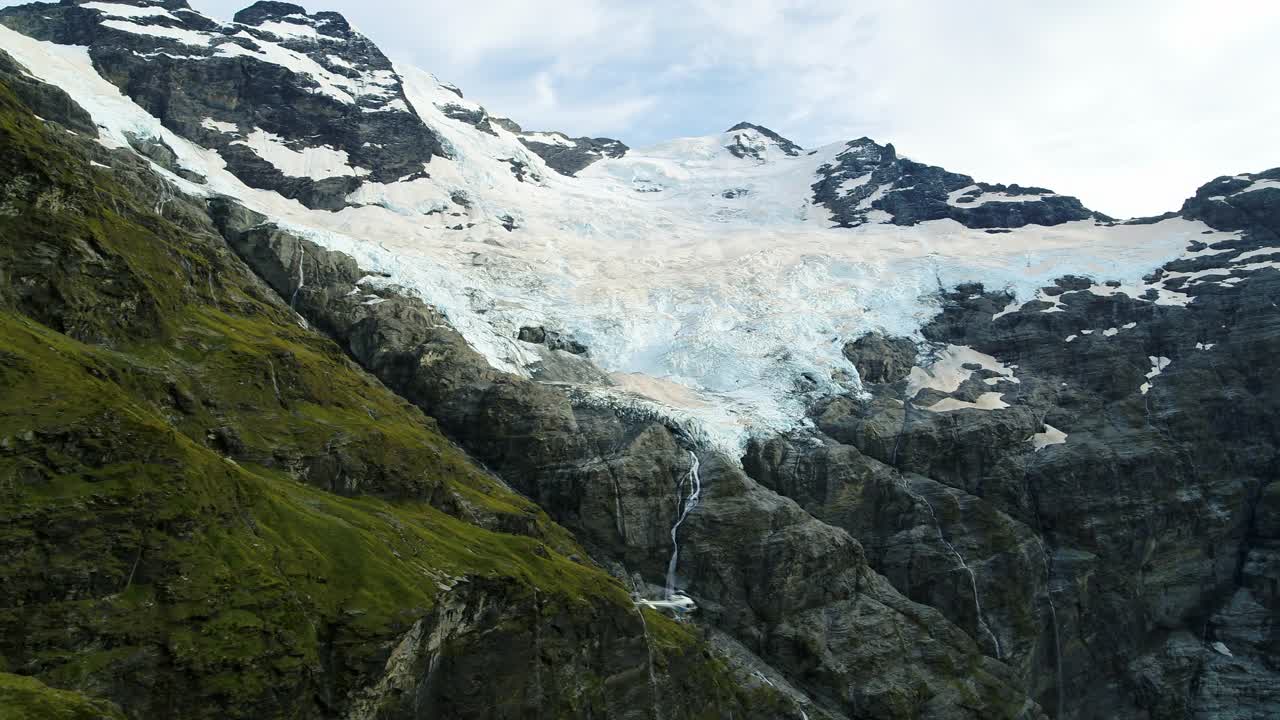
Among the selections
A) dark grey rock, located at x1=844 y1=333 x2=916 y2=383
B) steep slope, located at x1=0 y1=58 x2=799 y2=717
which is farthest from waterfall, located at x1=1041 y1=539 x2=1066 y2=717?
steep slope, located at x1=0 y1=58 x2=799 y2=717

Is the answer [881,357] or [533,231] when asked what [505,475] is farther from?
[533,231]

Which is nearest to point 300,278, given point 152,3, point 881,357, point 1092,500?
point 881,357

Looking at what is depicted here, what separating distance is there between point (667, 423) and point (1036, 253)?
3618 inches

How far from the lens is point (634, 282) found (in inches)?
5802

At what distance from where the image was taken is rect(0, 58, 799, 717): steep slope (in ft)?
116

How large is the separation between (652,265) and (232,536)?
4750 inches

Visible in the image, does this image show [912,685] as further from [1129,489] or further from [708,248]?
[708,248]

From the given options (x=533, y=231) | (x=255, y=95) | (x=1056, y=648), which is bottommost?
(x=1056, y=648)

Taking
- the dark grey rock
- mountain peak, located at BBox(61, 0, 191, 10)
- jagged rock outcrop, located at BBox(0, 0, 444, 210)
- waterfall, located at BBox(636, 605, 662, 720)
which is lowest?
waterfall, located at BBox(636, 605, 662, 720)

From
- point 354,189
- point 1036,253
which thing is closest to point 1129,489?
point 1036,253

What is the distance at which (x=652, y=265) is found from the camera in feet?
517

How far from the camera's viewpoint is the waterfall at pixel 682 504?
83.9 m

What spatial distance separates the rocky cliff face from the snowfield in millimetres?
1891

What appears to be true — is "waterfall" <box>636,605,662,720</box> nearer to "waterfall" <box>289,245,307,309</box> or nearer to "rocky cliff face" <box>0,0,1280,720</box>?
"rocky cliff face" <box>0,0,1280,720</box>
